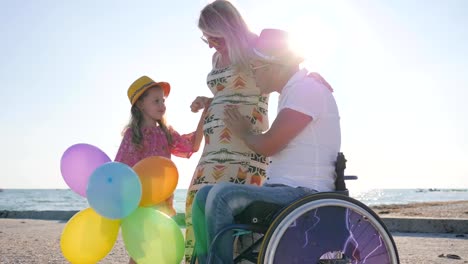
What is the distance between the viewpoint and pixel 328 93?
105 inches

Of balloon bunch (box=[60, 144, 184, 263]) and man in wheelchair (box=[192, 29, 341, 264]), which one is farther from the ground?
man in wheelchair (box=[192, 29, 341, 264])

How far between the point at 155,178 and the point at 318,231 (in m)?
1.19

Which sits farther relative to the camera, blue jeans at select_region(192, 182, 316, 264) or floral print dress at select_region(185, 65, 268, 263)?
floral print dress at select_region(185, 65, 268, 263)

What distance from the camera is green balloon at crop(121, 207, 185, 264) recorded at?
3016 millimetres

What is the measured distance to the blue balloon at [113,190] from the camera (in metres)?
2.92

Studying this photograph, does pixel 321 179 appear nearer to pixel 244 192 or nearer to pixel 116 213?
pixel 244 192

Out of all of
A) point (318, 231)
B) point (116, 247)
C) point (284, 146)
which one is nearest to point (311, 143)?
point (284, 146)

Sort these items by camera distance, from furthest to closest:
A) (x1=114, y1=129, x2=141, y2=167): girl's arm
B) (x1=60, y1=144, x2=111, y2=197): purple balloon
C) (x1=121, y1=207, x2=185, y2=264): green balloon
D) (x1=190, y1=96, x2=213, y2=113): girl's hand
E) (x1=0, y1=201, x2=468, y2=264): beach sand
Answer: (x1=0, y1=201, x2=468, y2=264): beach sand
(x1=114, y1=129, x2=141, y2=167): girl's arm
(x1=190, y1=96, x2=213, y2=113): girl's hand
(x1=60, y1=144, x2=111, y2=197): purple balloon
(x1=121, y1=207, x2=185, y2=264): green balloon

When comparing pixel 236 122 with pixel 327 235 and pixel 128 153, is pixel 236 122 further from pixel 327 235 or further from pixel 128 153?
pixel 128 153

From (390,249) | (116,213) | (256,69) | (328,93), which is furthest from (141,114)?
(390,249)

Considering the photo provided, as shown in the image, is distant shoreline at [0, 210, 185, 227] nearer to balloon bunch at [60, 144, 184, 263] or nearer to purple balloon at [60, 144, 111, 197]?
purple balloon at [60, 144, 111, 197]

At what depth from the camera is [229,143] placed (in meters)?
3.31

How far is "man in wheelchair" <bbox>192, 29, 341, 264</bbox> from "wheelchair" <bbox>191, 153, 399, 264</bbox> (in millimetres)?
73

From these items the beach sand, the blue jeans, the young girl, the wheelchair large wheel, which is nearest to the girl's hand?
the young girl
